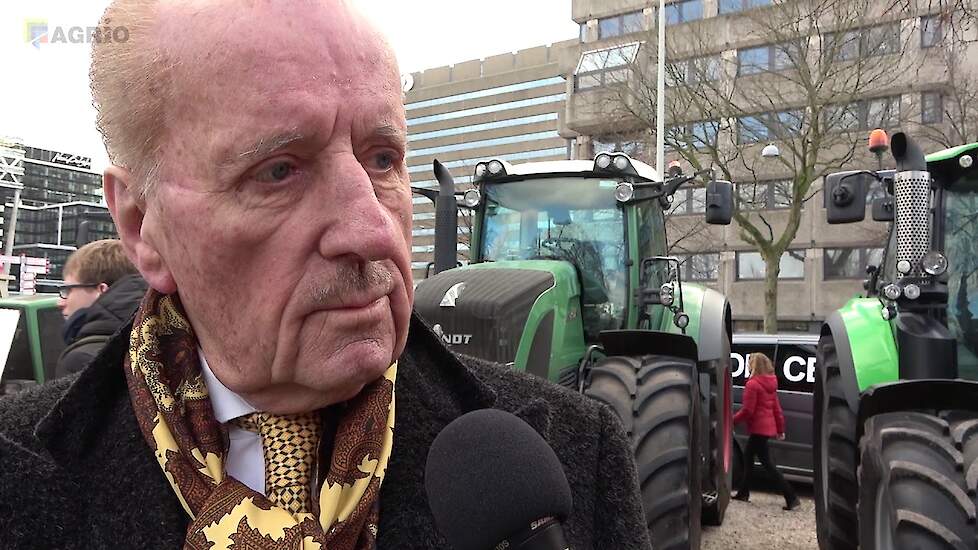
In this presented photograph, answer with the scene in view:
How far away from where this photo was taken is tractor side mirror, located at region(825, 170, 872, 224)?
4000 millimetres

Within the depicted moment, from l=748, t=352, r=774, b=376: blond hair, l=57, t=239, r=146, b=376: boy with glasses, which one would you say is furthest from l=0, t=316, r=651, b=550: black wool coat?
l=748, t=352, r=774, b=376: blond hair

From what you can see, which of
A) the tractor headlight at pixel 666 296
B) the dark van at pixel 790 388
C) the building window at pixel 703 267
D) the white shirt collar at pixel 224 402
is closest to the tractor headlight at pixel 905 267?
the tractor headlight at pixel 666 296

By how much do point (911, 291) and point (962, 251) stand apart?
2.31ft

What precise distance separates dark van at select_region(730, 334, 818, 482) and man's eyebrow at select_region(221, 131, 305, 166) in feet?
23.6

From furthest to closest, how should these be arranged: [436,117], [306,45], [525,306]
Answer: [436,117] < [525,306] < [306,45]

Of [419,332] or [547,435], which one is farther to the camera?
[419,332]

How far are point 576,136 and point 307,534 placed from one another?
95.7 feet

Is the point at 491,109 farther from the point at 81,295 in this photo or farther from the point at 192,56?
the point at 192,56

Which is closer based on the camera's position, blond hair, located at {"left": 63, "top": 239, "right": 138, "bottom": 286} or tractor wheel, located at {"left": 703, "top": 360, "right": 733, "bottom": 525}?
blond hair, located at {"left": 63, "top": 239, "right": 138, "bottom": 286}

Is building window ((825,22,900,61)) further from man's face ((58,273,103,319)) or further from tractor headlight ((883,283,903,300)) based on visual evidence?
man's face ((58,273,103,319))

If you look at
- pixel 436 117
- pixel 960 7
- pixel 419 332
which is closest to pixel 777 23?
pixel 960 7

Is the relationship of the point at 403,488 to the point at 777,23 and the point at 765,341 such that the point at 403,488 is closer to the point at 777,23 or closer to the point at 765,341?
the point at 765,341

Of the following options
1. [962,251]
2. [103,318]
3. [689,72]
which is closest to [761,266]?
[689,72]

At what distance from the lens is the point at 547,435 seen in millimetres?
→ 1421
